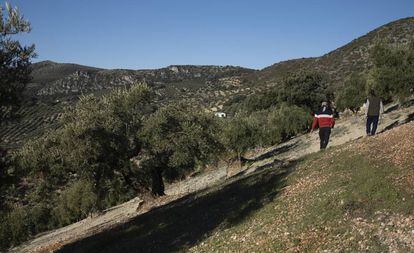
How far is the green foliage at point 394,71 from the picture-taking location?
3469 centimetres

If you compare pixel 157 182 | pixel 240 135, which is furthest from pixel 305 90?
pixel 157 182

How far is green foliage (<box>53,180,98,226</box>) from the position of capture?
49513 millimetres

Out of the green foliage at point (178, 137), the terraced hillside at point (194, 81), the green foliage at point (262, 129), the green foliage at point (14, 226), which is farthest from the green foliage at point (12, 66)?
the terraced hillside at point (194, 81)

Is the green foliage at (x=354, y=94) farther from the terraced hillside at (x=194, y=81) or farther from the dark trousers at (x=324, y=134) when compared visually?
the dark trousers at (x=324, y=134)

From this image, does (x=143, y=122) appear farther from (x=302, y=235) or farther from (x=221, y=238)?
(x=302, y=235)

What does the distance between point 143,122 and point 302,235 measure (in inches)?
673

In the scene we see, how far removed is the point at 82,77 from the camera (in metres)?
175

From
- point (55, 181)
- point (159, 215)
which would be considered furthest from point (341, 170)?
point (55, 181)

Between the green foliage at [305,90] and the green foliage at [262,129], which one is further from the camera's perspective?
the green foliage at [305,90]

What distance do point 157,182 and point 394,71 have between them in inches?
855

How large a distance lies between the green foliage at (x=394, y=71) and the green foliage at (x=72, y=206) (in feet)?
99.2

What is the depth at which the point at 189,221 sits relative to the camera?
19.2 m

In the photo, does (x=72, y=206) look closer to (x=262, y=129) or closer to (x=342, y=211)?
(x=262, y=129)

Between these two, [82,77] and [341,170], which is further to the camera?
[82,77]
